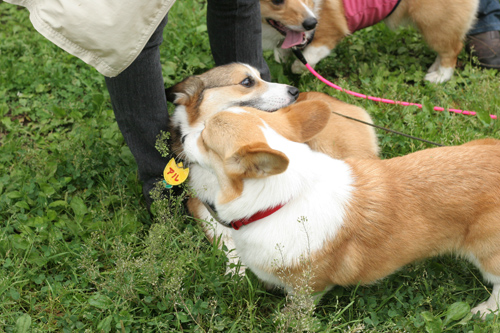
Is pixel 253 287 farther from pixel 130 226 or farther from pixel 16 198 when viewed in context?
pixel 16 198

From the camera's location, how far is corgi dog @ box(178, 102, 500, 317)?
1.96 metres

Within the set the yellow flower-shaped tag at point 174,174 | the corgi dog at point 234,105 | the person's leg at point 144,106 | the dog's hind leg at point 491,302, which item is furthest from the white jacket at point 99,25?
the dog's hind leg at point 491,302

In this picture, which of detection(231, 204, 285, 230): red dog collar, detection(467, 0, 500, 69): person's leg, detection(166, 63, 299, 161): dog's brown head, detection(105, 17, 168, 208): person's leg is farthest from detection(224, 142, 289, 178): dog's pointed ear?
detection(467, 0, 500, 69): person's leg

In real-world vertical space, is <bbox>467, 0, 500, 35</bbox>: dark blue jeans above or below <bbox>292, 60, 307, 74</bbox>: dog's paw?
above

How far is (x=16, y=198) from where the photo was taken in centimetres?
286

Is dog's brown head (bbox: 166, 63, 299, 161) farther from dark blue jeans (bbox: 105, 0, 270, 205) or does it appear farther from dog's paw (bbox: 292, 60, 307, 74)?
dog's paw (bbox: 292, 60, 307, 74)

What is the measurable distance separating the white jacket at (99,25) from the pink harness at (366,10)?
2483 millimetres

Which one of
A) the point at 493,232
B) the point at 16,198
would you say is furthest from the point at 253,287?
the point at 16,198

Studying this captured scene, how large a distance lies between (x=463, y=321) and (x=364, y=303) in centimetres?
47

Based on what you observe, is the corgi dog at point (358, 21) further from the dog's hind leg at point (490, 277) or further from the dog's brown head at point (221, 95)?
the dog's hind leg at point (490, 277)

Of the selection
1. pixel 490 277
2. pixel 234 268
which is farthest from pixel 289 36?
pixel 490 277

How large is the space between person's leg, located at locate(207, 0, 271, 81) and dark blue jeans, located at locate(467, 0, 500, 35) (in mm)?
2373

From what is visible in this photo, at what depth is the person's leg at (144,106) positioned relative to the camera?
89.1 inches

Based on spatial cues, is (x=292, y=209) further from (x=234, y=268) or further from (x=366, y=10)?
(x=366, y=10)
